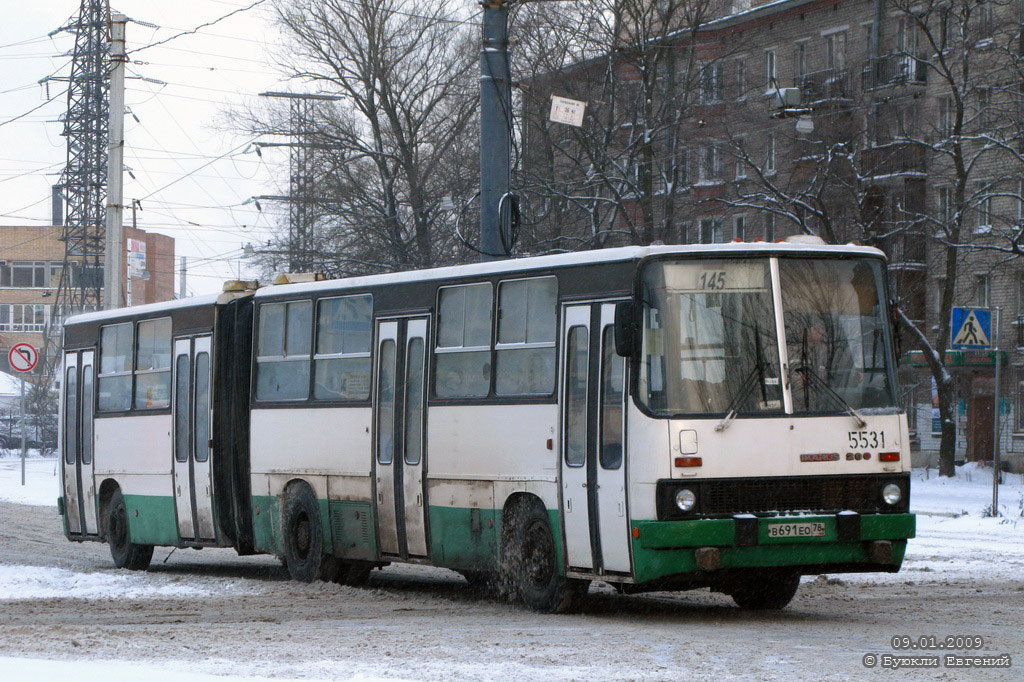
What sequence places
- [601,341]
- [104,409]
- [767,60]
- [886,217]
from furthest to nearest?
[767,60] → [886,217] → [104,409] → [601,341]

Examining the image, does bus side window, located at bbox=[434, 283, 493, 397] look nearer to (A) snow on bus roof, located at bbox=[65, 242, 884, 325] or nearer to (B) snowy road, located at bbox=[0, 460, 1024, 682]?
(A) snow on bus roof, located at bbox=[65, 242, 884, 325]

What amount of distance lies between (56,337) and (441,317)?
76.9m

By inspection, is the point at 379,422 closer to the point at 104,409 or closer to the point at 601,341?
the point at 601,341

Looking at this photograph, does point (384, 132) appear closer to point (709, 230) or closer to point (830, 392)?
point (709, 230)

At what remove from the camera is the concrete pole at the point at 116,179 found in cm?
3169

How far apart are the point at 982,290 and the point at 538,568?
42427mm

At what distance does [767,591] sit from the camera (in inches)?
542

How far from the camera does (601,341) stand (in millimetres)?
13086

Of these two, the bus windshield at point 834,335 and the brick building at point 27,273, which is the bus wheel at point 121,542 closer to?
the bus windshield at point 834,335

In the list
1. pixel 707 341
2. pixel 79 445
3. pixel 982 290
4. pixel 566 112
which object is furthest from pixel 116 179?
pixel 982 290

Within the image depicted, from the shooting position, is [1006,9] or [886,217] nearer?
[1006,9]

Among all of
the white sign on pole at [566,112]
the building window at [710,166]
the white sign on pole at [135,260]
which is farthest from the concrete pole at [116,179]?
the white sign on pole at [135,260]

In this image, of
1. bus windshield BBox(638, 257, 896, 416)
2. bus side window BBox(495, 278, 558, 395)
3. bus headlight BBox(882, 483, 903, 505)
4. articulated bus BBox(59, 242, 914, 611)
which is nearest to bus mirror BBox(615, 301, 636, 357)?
articulated bus BBox(59, 242, 914, 611)

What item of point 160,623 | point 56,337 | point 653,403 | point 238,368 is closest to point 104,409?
point 238,368
